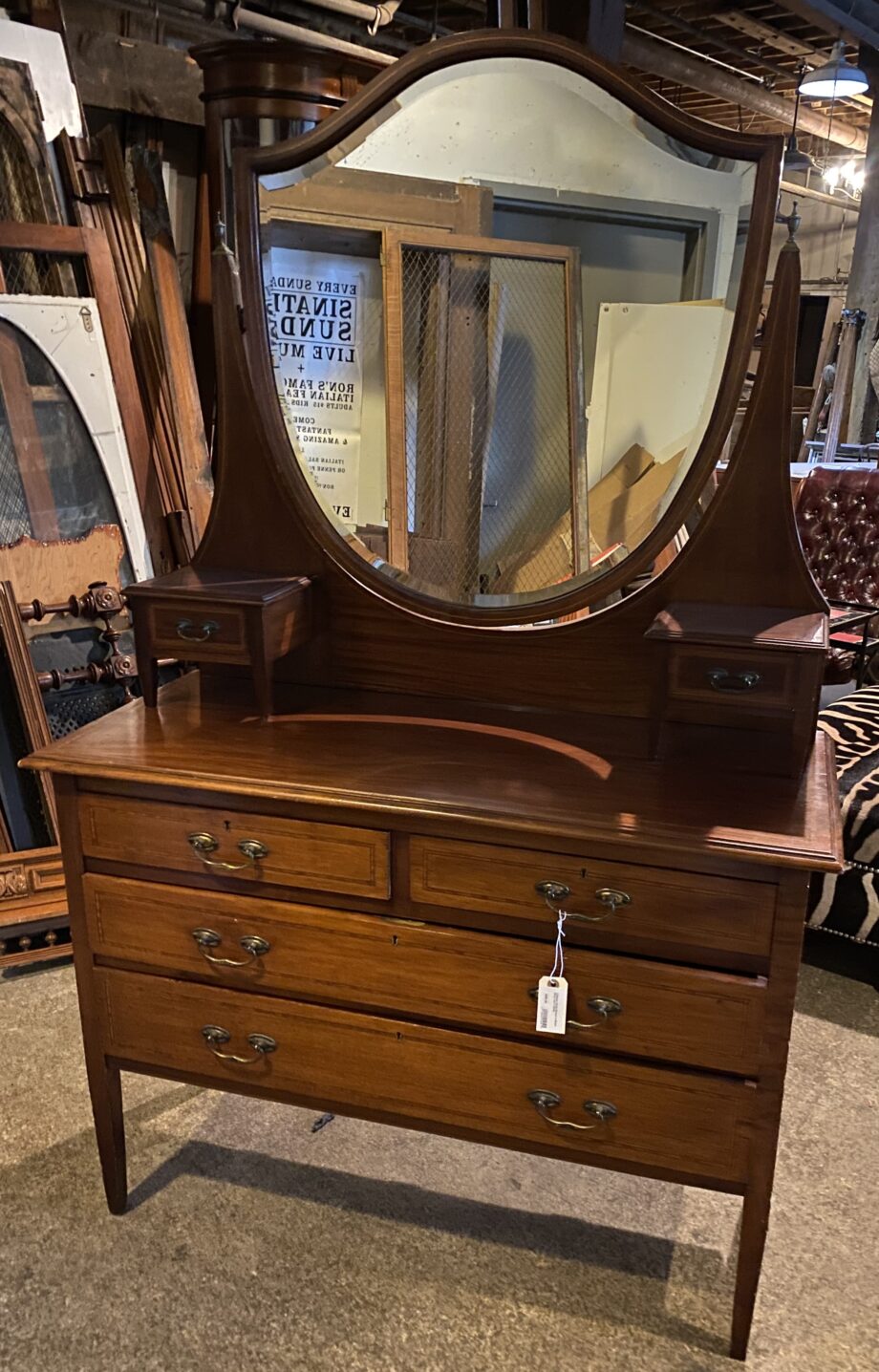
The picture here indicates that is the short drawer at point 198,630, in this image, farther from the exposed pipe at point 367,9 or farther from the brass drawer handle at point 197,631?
the exposed pipe at point 367,9

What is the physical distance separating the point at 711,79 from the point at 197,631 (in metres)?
6.02

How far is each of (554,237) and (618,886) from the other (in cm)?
102

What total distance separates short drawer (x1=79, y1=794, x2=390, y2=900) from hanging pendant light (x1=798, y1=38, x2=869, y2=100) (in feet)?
17.6

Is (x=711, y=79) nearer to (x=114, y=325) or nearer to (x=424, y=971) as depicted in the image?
(x=114, y=325)

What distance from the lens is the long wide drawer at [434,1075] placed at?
1469mm

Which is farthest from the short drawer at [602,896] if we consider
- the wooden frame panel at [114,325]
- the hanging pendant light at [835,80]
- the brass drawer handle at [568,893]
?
the hanging pendant light at [835,80]

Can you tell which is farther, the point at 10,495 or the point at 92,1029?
the point at 10,495

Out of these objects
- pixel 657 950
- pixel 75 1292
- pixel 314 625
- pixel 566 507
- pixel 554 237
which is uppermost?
pixel 554 237

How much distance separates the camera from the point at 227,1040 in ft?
5.53

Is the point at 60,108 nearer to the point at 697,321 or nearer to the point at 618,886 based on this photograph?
the point at 697,321

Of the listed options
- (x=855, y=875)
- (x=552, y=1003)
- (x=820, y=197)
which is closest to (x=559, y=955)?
(x=552, y=1003)

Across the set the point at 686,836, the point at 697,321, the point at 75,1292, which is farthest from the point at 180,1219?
the point at 697,321

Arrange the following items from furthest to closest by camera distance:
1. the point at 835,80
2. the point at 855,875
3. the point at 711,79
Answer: the point at 711,79
the point at 835,80
the point at 855,875

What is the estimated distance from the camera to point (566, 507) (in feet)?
5.58
